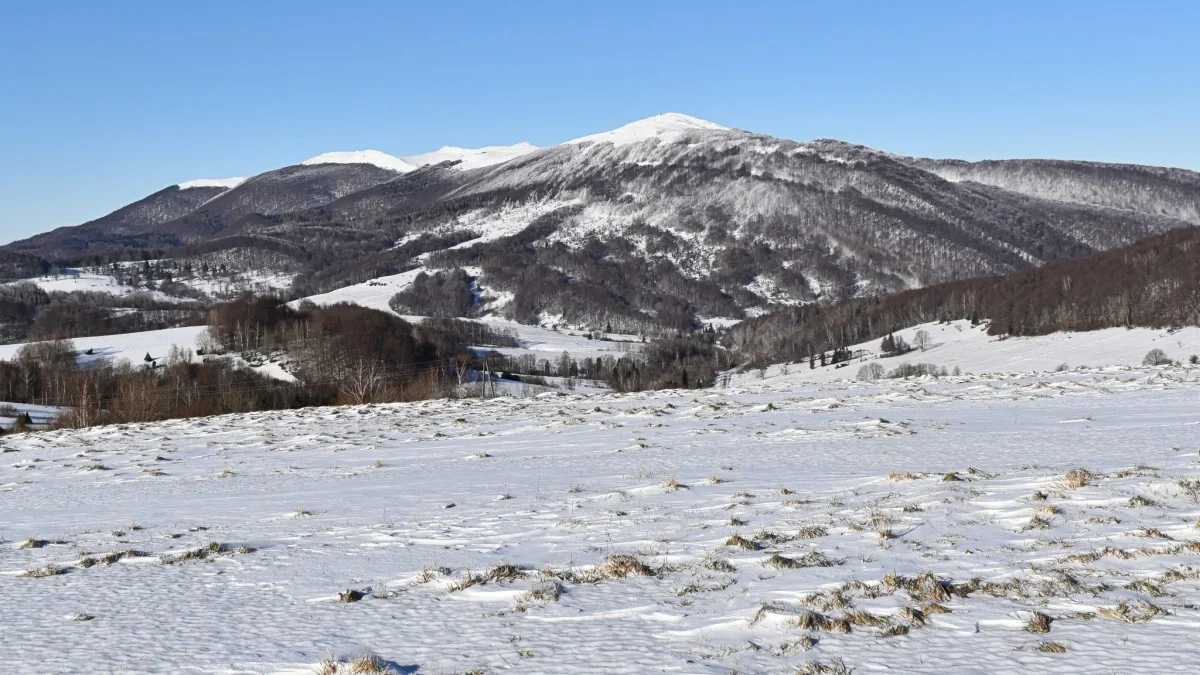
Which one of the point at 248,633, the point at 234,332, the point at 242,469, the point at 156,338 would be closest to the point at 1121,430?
the point at 248,633

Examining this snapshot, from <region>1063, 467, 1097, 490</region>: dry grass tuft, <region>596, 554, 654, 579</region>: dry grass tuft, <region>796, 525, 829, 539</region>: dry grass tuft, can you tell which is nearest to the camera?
<region>596, 554, 654, 579</region>: dry grass tuft

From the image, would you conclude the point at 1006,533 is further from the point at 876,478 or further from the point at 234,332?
the point at 234,332

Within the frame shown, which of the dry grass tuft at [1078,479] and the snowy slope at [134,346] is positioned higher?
the snowy slope at [134,346]

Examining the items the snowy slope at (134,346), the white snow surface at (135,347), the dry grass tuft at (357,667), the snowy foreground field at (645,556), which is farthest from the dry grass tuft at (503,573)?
the snowy slope at (134,346)

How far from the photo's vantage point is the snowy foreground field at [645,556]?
26.6 feet

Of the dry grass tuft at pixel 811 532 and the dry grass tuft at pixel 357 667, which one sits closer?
the dry grass tuft at pixel 357 667

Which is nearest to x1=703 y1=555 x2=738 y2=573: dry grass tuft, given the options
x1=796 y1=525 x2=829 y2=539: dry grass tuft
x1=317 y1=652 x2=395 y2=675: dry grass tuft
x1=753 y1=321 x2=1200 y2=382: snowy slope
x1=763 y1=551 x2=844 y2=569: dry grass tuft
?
x1=763 y1=551 x2=844 y2=569: dry grass tuft

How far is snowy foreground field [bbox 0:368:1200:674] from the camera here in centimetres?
810

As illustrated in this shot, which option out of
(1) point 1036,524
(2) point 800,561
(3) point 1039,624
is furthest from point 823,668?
(1) point 1036,524

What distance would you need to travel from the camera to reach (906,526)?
39.5ft

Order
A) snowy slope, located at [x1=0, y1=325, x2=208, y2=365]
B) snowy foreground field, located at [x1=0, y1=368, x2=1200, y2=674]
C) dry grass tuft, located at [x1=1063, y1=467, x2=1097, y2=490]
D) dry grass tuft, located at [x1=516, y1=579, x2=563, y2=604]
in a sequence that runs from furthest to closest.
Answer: snowy slope, located at [x1=0, y1=325, x2=208, y2=365] → dry grass tuft, located at [x1=1063, y1=467, x2=1097, y2=490] → dry grass tuft, located at [x1=516, y1=579, x2=563, y2=604] → snowy foreground field, located at [x1=0, y1=368, x2=1200, y2=674]

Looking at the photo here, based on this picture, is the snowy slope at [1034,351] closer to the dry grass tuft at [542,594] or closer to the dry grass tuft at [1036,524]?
the dry grass tuft at [1036,524]

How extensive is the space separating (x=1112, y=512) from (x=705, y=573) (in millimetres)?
5939

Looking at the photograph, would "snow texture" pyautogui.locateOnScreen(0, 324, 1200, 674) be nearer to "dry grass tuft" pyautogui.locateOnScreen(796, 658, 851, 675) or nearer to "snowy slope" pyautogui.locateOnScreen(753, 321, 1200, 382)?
"dry grass tuft" pyautogui.locateOnScreen(796, 658, 851, 675)
